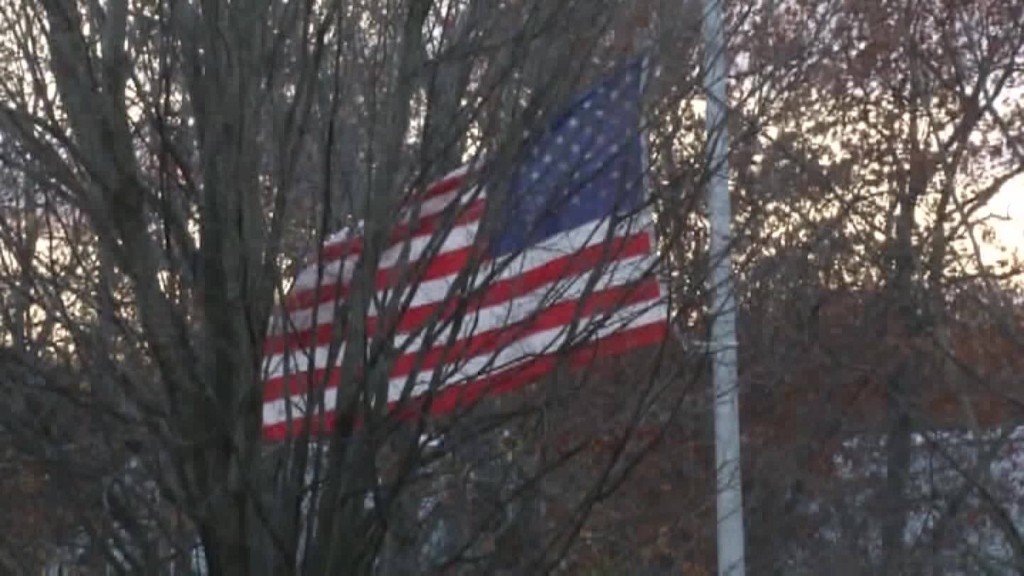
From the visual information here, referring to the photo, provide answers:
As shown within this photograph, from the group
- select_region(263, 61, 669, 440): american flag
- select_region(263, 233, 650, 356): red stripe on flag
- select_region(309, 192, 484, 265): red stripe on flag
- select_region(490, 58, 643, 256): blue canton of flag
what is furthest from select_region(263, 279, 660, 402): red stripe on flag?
select_region(309, 192, 484, 265): red stripe on flag

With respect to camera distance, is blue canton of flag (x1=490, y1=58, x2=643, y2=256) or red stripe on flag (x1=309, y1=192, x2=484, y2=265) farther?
blue canton of flag (x1=490, y1=58, x2=643, y2=256)

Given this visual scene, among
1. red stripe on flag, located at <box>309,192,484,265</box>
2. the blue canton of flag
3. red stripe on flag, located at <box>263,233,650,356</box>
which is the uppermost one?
the blue canton of flag

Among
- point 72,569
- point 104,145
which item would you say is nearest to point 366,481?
point 104,145

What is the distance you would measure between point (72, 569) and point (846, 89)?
482 inches

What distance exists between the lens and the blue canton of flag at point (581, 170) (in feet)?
27.3

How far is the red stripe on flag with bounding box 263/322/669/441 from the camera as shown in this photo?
8000 millimetres

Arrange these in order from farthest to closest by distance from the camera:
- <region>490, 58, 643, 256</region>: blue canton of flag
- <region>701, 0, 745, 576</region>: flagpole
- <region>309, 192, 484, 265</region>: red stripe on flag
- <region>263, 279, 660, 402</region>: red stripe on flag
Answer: <region>701, 0, 745, 576</region>: flagpole
<region>490, 58, 643, 256</region>: blue canton of flag
<region>309, 192, 484, 265</region>: red stripe on flag
<region>263, 279, 660, 402</region>: red stripe on flag

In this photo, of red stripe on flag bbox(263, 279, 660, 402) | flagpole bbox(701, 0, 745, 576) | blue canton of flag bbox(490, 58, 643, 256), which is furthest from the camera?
flagpole bbox(701, 0, 745, 576)

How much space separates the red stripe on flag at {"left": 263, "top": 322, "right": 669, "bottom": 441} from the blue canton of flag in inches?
18.3

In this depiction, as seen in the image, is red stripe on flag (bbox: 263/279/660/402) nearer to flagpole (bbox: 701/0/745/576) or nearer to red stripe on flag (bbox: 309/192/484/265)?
red stripe on flag (bbox: 309/192/484/265)

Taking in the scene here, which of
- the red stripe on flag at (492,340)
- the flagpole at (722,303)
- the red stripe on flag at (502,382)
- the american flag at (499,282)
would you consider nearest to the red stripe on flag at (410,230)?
the american flag at (499,282)

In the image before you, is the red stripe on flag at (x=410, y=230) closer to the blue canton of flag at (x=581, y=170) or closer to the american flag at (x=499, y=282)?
the american flag at (x=499, y=282)

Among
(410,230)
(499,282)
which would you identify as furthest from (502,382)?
(410,230)

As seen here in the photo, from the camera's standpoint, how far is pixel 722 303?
32.4ft
